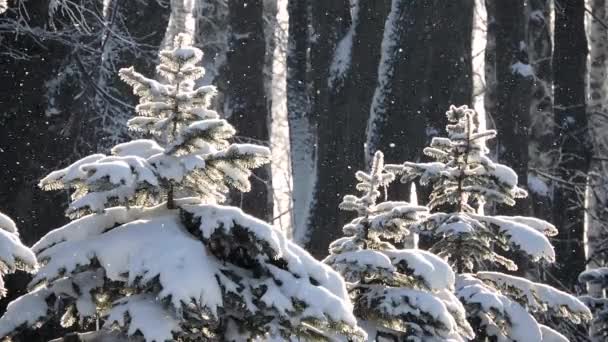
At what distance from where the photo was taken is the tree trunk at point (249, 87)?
1250 cm

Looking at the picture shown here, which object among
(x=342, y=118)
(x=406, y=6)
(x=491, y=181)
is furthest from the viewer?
(x=342, y=118)

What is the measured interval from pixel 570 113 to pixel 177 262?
39.4ft

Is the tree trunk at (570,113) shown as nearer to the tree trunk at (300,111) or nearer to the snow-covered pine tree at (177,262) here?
the tree trunk at (300,111)

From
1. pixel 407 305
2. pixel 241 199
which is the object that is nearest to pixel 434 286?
pixel 407 305

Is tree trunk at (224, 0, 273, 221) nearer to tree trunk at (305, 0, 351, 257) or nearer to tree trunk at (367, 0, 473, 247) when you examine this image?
tree trunk at (305, 0, 351, 257)

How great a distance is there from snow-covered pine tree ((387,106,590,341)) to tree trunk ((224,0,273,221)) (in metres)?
6.60

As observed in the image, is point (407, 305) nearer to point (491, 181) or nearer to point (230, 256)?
point (230, 256)

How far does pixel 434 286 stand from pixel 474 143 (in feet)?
5.59

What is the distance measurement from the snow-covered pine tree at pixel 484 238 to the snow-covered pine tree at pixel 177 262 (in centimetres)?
195

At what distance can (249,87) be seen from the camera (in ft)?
41.2

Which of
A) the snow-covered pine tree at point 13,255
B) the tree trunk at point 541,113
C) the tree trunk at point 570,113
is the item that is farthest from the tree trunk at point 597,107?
the snow-covered pine tree at point 13,255

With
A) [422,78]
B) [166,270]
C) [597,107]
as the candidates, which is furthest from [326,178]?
[166,270]

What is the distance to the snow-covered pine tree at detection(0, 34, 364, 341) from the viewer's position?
3.21 metres

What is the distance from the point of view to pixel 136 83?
12.6ft
